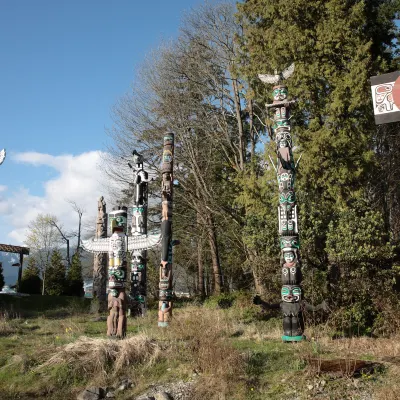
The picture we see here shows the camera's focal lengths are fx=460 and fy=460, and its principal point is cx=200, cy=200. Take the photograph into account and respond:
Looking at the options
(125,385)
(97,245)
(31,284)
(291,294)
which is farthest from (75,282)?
(125,385)

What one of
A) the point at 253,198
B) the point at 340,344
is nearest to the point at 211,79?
the point at 253,198

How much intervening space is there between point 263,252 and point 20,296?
1150cm

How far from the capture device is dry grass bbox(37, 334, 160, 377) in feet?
23.7

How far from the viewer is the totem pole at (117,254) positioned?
8656 millimetres

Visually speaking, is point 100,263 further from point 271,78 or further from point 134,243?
point 271,78

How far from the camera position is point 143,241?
892 centimetres

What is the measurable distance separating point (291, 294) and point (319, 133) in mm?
6095

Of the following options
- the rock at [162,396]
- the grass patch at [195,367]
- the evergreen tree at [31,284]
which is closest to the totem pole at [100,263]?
the evergreen tree at [31,284]

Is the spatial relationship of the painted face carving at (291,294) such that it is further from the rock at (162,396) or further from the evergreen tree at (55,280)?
the evergreen tree at (55,280)

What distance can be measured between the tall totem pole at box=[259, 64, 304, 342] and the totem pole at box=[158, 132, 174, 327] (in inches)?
139

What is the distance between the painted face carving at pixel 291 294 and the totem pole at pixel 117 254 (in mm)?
2744

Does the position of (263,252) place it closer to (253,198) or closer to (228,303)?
(253,198)

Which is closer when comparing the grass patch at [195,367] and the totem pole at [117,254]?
the grass patch at [195,367]

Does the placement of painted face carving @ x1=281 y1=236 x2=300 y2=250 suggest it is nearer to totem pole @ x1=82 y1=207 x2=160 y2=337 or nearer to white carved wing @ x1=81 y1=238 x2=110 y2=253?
totem pole @ x1=82 y1=207 x2=160 y2=337
